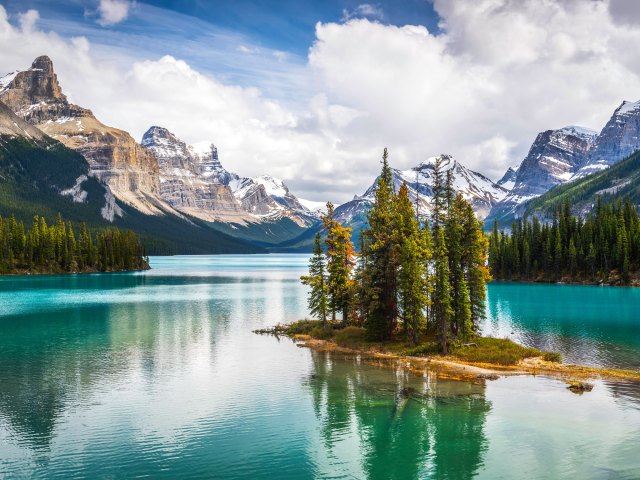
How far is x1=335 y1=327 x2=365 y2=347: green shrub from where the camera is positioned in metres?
62.2

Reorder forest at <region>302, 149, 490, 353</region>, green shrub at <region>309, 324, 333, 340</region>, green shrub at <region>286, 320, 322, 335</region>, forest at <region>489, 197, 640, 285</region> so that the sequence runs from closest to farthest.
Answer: forest at <region>302, 149, 490, 353</region>
green shrub at <region>309, 324, 333, 340</region>
green shrub at <region>286, 320, 322, 335</region>
forest at <region>489, 197, 640, 285</region>

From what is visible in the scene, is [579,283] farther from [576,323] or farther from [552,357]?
[552,357]

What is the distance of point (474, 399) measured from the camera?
40.7 meters

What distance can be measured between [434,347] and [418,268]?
8.09 meters

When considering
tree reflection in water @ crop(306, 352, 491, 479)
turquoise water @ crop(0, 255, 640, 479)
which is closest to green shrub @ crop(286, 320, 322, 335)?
turquoise water @ crop(0, 255, 640, 479)

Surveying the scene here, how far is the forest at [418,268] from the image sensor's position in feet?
182

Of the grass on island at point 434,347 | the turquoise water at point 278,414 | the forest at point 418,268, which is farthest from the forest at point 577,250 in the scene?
the grass on island at point 434,347

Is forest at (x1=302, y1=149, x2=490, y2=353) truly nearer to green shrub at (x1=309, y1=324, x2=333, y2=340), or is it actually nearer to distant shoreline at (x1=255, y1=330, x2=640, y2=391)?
distant shoreline at (x1=255, y1=330, x2=640, y2=391)

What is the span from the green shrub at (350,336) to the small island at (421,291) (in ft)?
0.43

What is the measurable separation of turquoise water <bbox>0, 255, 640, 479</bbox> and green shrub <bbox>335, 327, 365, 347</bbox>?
190 inches

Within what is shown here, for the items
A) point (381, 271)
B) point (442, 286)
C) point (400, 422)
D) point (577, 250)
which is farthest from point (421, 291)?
point (577, 250)

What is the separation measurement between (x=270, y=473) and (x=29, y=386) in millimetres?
25694

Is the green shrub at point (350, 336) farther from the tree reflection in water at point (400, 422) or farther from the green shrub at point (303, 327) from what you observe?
the tree reflection in water at point (400, 422)

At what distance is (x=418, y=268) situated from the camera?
184 feet
